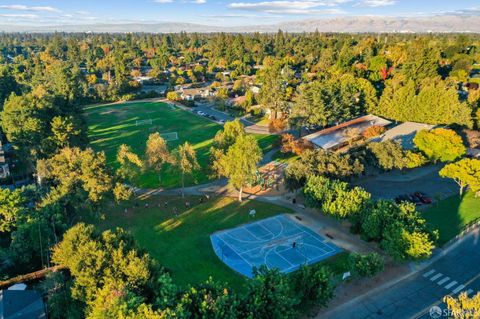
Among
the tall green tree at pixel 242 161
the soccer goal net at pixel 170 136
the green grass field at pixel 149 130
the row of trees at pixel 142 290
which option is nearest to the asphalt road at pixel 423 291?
the row of trees at pixel 142 290

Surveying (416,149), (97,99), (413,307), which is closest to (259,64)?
(97,99)

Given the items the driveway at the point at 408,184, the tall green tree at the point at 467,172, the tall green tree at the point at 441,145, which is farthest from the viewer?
the tall green tree at the point at 441,145

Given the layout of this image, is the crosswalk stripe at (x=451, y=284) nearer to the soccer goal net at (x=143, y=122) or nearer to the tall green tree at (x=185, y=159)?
the tall green tree at (x=185, y=159)

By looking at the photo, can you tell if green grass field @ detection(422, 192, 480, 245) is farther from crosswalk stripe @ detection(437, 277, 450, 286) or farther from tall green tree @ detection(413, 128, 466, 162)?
tall green tree @ detection(413, 128, 466, 162)

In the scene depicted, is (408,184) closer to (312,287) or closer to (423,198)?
(423,198)

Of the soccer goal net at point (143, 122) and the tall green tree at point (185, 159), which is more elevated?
the tall green tree at point (185, 159)

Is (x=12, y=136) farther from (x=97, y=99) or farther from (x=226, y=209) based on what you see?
(x=97, y=99)

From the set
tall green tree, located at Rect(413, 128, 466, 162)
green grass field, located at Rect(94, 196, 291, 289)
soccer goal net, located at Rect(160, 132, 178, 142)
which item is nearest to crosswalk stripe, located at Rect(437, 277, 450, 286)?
green grass field, located at Rect(94, 196, 291, 289)

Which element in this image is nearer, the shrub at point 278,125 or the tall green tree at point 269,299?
the tall green tree at point 269,299
